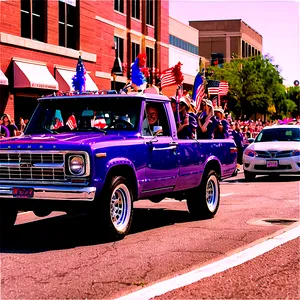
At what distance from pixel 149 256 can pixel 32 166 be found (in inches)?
80.9

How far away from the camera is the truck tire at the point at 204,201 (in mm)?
11656

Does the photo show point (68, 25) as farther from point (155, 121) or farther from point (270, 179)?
point (155, 121)

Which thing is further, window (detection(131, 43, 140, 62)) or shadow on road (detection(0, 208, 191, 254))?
window (detection(131, 43, 140, 62))

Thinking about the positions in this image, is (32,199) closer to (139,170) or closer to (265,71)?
(139,170)

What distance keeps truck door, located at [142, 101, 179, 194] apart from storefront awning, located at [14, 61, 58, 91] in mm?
20341

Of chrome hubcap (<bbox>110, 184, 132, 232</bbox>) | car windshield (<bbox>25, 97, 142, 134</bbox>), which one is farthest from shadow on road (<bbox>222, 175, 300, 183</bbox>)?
chrome hubcap (<bbox>110, 184, 132, 232</bbox>)

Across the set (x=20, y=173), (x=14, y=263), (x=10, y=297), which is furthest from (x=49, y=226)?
(x=10, y=297)

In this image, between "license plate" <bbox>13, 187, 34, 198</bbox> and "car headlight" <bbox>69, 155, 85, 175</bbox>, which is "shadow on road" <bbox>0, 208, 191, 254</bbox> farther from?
"car headlight" <bbox>69, 155, 85, 175</bbox>

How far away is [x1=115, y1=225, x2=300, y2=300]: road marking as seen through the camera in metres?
6.23

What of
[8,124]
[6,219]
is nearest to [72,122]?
[6,219]

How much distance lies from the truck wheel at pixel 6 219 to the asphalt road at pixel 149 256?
6.0 inches

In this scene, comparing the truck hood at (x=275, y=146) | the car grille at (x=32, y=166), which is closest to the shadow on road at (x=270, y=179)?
the truck hood at (x=275, y=146)

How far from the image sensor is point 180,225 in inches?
433

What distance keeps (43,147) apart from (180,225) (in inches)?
116
